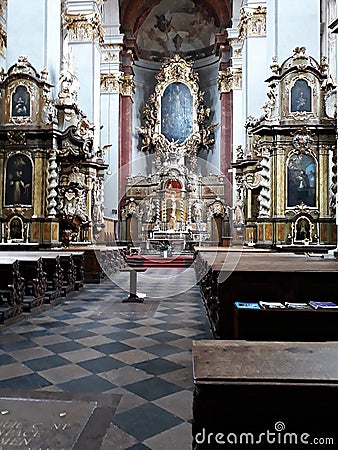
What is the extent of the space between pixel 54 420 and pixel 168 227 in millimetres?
17939

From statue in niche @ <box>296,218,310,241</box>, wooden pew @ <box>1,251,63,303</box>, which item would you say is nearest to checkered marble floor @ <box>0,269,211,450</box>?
wooden pew @ <box>1,251,63,303</box>

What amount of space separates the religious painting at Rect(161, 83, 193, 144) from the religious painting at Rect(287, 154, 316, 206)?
13.7 m

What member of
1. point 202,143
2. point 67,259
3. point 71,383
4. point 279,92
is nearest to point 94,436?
point 71,383

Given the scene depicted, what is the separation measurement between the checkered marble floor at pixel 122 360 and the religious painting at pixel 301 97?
6063mm

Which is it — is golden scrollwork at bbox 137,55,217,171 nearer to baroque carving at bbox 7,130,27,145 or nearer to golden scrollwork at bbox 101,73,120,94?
golden scrollwork at bbox 101,73,120,94

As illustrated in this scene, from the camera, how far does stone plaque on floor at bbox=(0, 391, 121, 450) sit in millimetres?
2193

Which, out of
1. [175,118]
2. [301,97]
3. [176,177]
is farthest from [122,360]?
[175,118]

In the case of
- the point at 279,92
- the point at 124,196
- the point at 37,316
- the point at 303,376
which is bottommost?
the point at 37,316

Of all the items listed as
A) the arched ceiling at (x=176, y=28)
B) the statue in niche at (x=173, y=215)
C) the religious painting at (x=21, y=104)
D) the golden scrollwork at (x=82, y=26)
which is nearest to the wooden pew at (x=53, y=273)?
the religious painting at (x=21, y=104)

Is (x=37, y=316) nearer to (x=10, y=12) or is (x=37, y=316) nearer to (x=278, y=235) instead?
(x=278, y=235)

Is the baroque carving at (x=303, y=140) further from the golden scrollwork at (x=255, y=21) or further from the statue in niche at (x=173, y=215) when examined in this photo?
the statue in niche at (x=173, y=215)

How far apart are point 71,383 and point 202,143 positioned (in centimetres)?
2114

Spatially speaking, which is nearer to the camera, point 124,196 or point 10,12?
Answer: point 10,12

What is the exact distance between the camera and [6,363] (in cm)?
372
